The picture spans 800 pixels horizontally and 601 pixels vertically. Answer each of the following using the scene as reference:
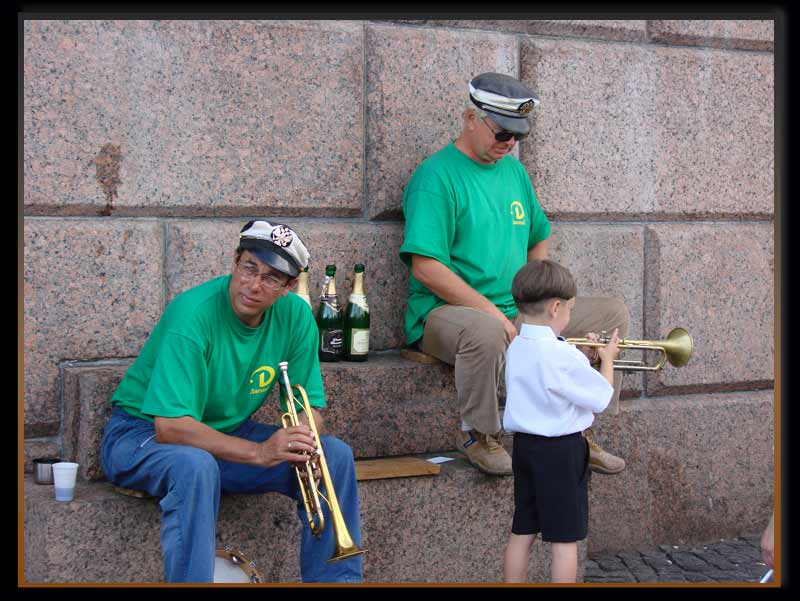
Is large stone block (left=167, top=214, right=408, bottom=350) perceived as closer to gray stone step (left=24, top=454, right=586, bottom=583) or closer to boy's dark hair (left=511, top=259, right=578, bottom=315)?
gray stone step (left=24, top=454, right=586, bottom=583)

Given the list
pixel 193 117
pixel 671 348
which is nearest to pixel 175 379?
pixel 193 117

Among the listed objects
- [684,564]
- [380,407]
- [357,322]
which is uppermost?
[357,322]

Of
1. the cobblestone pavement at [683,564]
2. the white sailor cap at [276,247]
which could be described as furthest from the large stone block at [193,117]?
the cobblestone pavement at [683,564]

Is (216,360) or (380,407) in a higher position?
(216,360)

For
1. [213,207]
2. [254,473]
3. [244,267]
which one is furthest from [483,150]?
[254,473]

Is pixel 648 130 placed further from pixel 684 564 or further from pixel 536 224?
pixel 684 564

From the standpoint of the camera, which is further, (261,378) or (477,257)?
(477,257)

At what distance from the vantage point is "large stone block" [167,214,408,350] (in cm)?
455

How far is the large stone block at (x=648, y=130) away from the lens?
529 centimetres

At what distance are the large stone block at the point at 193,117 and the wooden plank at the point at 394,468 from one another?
3.93 ft

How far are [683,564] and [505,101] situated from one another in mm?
2369

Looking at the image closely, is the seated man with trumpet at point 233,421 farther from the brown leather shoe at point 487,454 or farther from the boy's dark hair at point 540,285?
the brown leather shoe at point 487,454

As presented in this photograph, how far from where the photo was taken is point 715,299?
564 cm

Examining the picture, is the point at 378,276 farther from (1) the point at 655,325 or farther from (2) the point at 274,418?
(1) the point at 655,325
